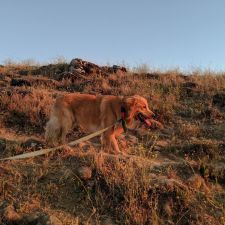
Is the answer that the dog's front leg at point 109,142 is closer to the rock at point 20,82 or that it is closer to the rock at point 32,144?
the rock at point 32,144

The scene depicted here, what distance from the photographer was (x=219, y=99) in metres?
11.9

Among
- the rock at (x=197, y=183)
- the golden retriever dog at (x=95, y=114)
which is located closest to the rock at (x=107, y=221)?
the rock at (x=197, y=183)

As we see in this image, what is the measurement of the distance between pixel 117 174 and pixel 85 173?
475 millimetres

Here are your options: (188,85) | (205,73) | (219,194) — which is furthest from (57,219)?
(205,73)

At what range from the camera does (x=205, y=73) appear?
14.6 metres

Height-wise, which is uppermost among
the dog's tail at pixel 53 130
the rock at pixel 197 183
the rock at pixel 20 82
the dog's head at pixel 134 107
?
the rock at pixel 20 82

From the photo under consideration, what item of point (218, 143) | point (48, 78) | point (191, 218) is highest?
point (48, 78)

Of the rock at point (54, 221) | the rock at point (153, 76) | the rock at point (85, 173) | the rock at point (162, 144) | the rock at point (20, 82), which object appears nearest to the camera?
the rock at point (54, 221)

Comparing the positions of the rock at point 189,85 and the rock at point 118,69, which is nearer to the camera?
the rock at point 189,85

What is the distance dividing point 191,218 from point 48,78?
28.3ft

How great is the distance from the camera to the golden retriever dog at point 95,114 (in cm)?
850

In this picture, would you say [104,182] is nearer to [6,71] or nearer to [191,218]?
[191,218]

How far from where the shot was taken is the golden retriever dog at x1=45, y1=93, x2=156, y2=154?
27.9ft

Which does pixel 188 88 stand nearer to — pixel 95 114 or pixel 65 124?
pixel 95 114
